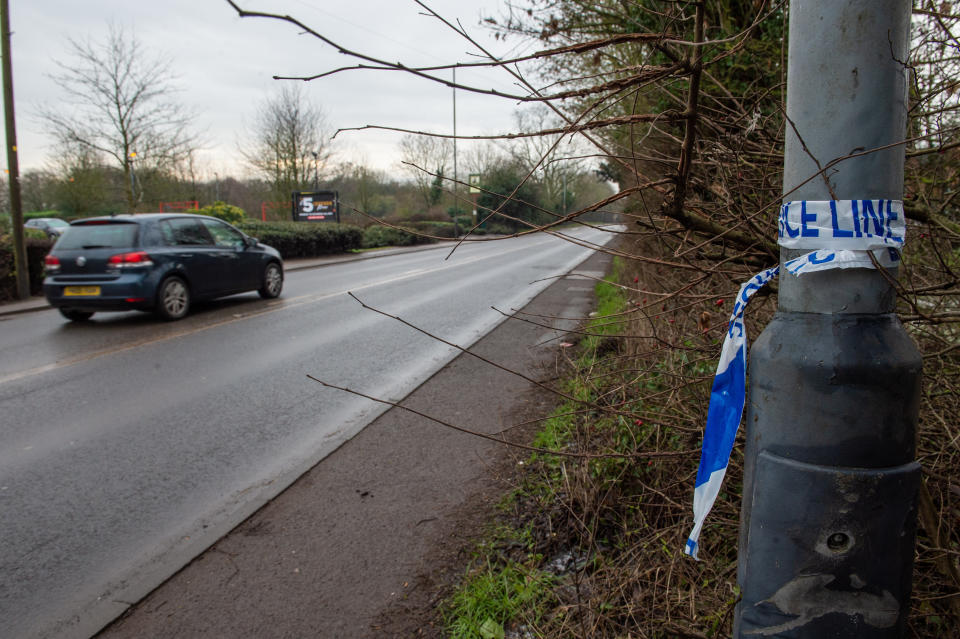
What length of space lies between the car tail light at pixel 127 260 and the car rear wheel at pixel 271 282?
2984 mm

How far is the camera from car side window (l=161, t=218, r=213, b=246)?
34.3ft

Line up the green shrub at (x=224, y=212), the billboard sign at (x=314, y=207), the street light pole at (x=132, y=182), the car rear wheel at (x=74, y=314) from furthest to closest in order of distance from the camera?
1. the billboard sign at (x=314, y=207)
2. the green shrub at (x=224, y=212)
3. the street light pole at (x=132, y=182)
4. the car rear wheel at (x=74, y=314)

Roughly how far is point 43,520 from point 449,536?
2.34 meters

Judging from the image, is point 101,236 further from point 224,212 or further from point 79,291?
point 224,212

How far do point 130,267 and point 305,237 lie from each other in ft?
56.8

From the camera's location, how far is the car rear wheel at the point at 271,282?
41.8 ft

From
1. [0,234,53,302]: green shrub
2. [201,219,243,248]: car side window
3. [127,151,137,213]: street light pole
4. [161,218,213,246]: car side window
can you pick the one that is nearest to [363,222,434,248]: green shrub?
[127,151,137,213]: street light pole

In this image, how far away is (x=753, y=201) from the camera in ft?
9.07

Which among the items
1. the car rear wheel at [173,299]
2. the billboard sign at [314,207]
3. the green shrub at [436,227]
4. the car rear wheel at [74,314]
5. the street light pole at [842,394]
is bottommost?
the car rear wheel at [74,314]

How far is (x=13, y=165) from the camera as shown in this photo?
43.3 feet

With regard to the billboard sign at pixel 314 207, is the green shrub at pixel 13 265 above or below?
below

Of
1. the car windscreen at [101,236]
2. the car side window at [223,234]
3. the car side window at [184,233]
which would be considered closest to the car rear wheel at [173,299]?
the car side window at [184,233]

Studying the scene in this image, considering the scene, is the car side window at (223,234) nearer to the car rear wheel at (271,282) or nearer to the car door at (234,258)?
the car door at (234,258)

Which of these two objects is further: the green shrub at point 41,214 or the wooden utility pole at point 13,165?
the green shrub at point 41,214
